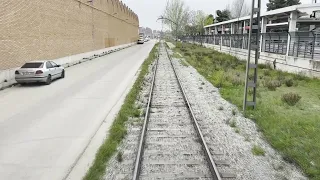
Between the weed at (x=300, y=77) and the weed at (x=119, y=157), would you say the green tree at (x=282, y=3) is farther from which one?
the weed at (x=119, y=157)

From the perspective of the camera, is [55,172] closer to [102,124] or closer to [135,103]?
[102,124]

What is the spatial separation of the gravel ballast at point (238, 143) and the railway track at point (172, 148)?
0.36m

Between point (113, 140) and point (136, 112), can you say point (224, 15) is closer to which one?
point (136, 112)

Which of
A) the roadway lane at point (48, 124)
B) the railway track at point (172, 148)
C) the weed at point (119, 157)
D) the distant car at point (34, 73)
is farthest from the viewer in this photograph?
the distant car at point (34, 73)

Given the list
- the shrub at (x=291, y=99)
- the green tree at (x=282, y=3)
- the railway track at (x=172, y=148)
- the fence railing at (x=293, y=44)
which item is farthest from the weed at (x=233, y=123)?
the green tree at (x=282, y=3)

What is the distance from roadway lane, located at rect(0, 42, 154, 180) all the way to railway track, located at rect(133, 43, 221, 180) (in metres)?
1.52

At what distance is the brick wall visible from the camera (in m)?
16.9

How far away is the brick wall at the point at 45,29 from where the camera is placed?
16.9m

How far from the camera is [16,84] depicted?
54.2 feet

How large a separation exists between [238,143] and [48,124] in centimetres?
555

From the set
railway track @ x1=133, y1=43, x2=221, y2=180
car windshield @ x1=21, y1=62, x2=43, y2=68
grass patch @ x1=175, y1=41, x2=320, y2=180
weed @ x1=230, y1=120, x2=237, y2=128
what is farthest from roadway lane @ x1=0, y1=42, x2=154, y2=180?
grass patch @ x1=175, y1=41, x2=320, y2=180

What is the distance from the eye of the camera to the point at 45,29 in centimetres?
2270

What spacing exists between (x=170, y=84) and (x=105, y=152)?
393 inches

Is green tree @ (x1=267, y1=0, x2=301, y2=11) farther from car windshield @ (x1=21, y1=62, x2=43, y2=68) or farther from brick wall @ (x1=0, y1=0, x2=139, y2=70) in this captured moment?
car windshield @ (x1=21, y1=62, x2=43, y2=68)
